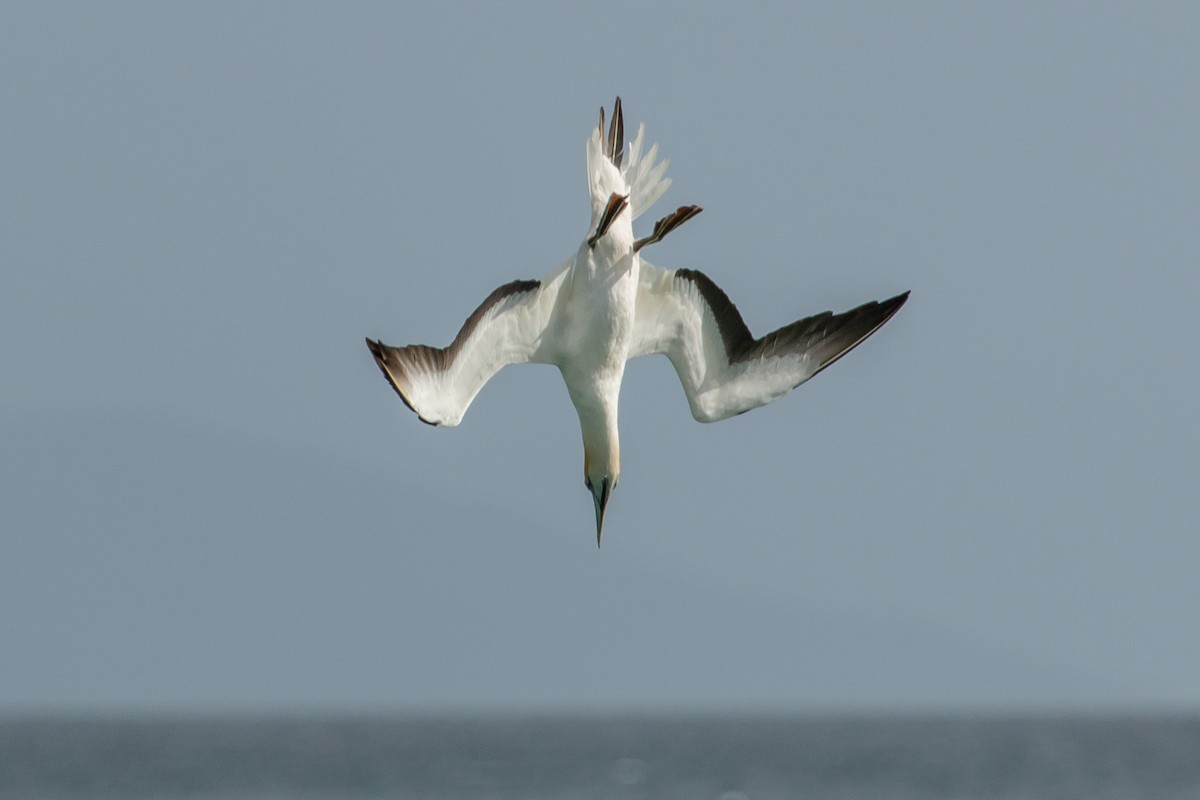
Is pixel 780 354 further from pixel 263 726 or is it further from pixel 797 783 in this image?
pixel 263 726

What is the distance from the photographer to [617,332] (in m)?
13.3

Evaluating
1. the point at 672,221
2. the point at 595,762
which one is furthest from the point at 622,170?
the point at 595,762

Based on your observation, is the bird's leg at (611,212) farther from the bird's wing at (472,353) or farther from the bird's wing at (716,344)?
the bird's wing at (716,344)

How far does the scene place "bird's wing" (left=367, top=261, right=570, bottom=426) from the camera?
40.0 feet

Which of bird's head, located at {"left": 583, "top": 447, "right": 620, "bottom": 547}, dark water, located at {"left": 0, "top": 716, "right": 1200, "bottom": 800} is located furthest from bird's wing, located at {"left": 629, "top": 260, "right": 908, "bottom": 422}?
dark water, located at {"left": 0, "top": 716, "right": 1200, "bottom": 800}

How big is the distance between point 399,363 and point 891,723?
107355 mm

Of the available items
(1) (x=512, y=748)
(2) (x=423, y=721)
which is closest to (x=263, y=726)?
(2) (x=423, y=721)

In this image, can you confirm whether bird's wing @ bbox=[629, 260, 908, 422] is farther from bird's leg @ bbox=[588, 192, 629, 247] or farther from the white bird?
bird's leg @ bbox=[588, 192, 629, 247]

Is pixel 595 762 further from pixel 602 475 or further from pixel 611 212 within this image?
pixel 611 212

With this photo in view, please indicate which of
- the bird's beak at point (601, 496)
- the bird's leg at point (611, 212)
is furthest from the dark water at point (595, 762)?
the bird's leg at point (611, 212)

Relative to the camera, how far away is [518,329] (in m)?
13.3

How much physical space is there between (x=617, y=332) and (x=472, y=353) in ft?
3.10

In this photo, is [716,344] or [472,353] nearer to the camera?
[472,353]


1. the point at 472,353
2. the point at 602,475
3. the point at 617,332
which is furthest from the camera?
the point at 602,475
